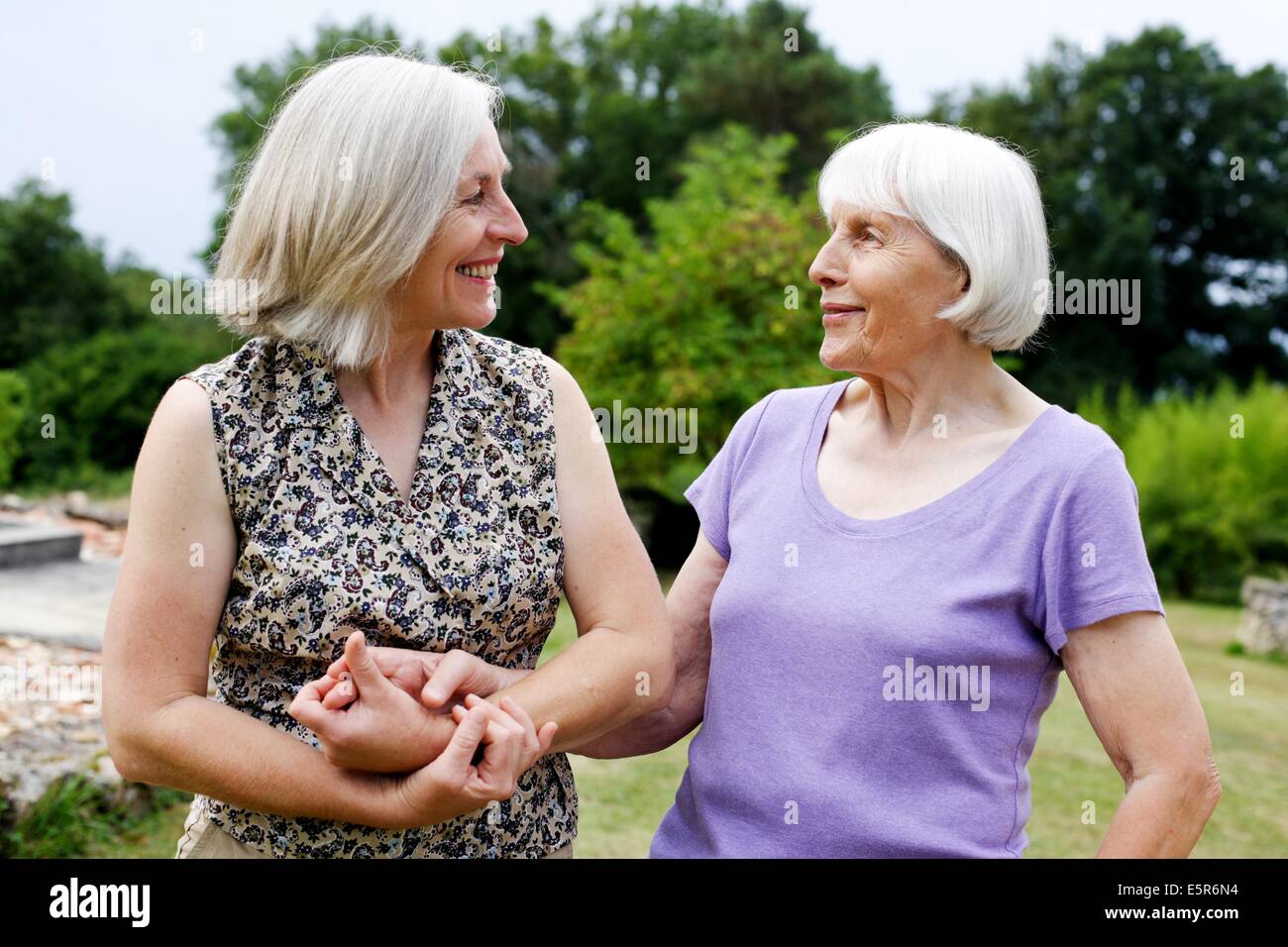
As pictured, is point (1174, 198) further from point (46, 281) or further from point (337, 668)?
point (337, 668)

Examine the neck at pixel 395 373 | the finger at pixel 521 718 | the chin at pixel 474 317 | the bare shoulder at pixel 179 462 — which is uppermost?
the chin at pixel 474 317

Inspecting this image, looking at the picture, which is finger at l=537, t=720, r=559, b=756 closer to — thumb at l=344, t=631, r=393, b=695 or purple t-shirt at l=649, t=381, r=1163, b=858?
thumb at l=344, t=631, r=393, b=695

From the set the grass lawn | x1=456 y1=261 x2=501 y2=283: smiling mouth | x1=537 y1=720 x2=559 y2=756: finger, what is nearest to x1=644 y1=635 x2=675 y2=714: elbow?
x1=537 y1=720 x2=559 y2=756: finger

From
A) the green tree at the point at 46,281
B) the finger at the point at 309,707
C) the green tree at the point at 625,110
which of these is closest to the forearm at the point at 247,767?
the finger at the point at 309,707

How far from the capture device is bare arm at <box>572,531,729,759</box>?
7.82 ft

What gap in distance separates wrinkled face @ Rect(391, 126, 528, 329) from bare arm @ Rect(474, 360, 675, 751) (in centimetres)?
23

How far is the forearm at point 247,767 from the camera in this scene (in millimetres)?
1847

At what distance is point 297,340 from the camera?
6.52 ft

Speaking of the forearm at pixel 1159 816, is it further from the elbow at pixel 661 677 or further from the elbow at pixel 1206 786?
the elbow at pixel 661 677

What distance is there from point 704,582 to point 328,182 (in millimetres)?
1017

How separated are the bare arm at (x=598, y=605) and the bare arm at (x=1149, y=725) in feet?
2.27

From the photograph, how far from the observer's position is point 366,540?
193cm
